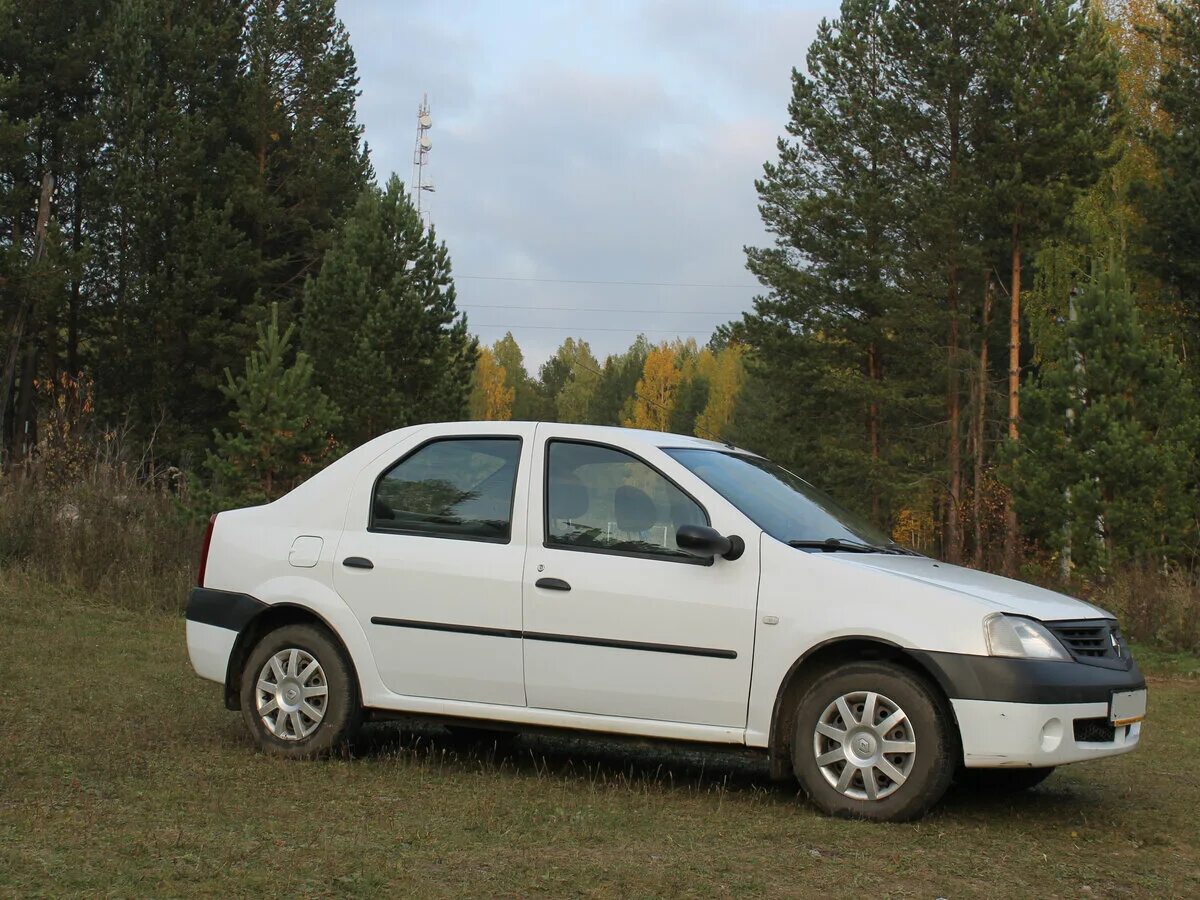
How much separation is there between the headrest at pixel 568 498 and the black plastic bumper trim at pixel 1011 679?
175 cm

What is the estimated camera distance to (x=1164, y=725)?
1020cm

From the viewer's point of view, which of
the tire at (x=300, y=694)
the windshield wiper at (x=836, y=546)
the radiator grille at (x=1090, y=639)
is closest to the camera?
the radiator grille at (x=1090, y=639)

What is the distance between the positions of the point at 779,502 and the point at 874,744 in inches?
53.9

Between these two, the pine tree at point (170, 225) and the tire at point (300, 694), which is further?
the pine tree at point (170, 225)

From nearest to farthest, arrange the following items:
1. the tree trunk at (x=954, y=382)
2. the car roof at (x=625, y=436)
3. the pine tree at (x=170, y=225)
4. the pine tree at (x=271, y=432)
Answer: the car roof at (x=625, y=436), the pine tree at (x=271, y=432), the tree trunk at (x=954, y=382), the pine tree at (x=170, y=225)

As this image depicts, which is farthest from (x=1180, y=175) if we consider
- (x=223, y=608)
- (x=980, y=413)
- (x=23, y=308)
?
(x=23, y=308)

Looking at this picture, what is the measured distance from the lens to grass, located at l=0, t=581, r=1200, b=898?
4.74 m

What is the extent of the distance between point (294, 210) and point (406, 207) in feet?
24.1

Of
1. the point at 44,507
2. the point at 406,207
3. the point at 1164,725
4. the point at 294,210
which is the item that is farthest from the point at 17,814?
the point at 294,210

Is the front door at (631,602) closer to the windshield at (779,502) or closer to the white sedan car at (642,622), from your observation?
the white sedan car at (642,622)

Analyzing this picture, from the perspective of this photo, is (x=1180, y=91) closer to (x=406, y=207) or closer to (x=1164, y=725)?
(x=406, y=207)

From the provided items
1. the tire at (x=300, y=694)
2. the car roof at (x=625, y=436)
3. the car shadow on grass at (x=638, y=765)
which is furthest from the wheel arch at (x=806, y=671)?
the tire at (x=300, y=694)

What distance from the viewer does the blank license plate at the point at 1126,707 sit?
5965 mm

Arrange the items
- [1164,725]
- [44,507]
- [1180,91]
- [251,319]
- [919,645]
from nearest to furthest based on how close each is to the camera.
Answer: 1. [919,645]
2. [1164,725]
3. [44,507]
4. [1180,91]
5. [251,319]
